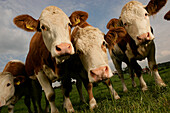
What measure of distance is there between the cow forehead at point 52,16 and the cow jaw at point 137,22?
196cm

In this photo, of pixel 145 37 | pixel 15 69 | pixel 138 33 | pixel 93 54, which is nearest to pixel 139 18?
pixel 138 33

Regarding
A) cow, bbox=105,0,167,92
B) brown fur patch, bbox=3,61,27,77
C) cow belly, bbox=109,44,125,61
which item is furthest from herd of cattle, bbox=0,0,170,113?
brown fur patch, bbox=3,61,27,77

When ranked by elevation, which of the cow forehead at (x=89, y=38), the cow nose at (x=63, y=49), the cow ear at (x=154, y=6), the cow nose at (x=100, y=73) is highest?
the cow ear at (x=154, y=6)

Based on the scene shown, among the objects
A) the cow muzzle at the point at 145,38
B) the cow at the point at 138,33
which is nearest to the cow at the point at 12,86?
the cow at the point at 138,33

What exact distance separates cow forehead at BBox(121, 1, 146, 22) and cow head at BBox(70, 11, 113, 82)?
1401 millimetres

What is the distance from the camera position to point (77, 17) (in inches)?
153

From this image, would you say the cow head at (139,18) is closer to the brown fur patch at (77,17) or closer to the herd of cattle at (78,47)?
the herd of cattle at (78,47)

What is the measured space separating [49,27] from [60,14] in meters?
0.50

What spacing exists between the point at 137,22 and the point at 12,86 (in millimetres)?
4875

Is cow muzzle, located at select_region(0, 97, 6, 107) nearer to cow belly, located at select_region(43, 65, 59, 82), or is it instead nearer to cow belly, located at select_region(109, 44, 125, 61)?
cow belly, located at select_region(43, 65, 59, 82)

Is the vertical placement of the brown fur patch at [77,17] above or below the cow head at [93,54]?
above

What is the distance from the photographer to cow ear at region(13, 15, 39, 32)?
3.37 m

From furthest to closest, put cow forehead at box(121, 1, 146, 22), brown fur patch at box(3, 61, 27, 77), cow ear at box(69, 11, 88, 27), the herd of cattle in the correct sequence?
1. brown fur patch at box(3, 61, 27, 77)
2. cow forehead at box(121, 1, 146, 22)
3. cow ear at box(69, 11, 88, 27)
4. the herd of cattle

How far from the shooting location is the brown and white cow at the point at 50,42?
2.55 meters
